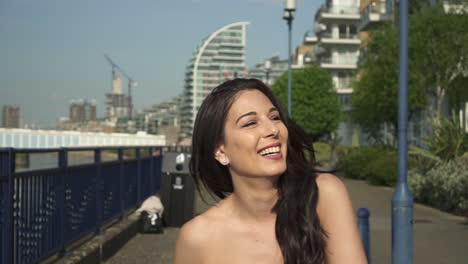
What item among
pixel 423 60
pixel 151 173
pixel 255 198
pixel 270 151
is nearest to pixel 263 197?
pixel 255 198

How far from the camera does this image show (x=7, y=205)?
5449mm

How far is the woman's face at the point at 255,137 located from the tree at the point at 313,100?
7168cm

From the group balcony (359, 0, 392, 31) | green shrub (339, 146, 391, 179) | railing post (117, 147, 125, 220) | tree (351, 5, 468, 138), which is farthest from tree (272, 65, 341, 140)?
railing post (117, 147, 125, 220)

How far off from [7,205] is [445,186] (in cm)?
1177

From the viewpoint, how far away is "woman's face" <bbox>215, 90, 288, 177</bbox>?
2432 millimetres

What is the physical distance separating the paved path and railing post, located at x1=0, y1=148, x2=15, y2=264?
3.05 meters

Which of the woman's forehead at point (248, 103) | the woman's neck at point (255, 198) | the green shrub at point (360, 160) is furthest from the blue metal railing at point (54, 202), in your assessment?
the green shrub at point (360, 160)

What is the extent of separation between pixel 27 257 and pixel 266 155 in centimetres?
410

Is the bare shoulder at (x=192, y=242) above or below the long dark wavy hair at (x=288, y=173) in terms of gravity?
below

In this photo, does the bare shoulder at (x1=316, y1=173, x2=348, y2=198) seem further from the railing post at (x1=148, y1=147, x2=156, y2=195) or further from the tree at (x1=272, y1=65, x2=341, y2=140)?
the tree at (x1=272, y1=65, x2=341, y2=140)

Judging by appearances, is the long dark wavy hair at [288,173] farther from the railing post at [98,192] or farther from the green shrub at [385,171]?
the green shrub at [385,171]

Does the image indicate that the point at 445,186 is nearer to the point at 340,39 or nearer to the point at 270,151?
the point at 270,151

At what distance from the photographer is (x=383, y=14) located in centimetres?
5725

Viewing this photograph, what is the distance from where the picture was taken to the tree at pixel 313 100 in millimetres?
74250
